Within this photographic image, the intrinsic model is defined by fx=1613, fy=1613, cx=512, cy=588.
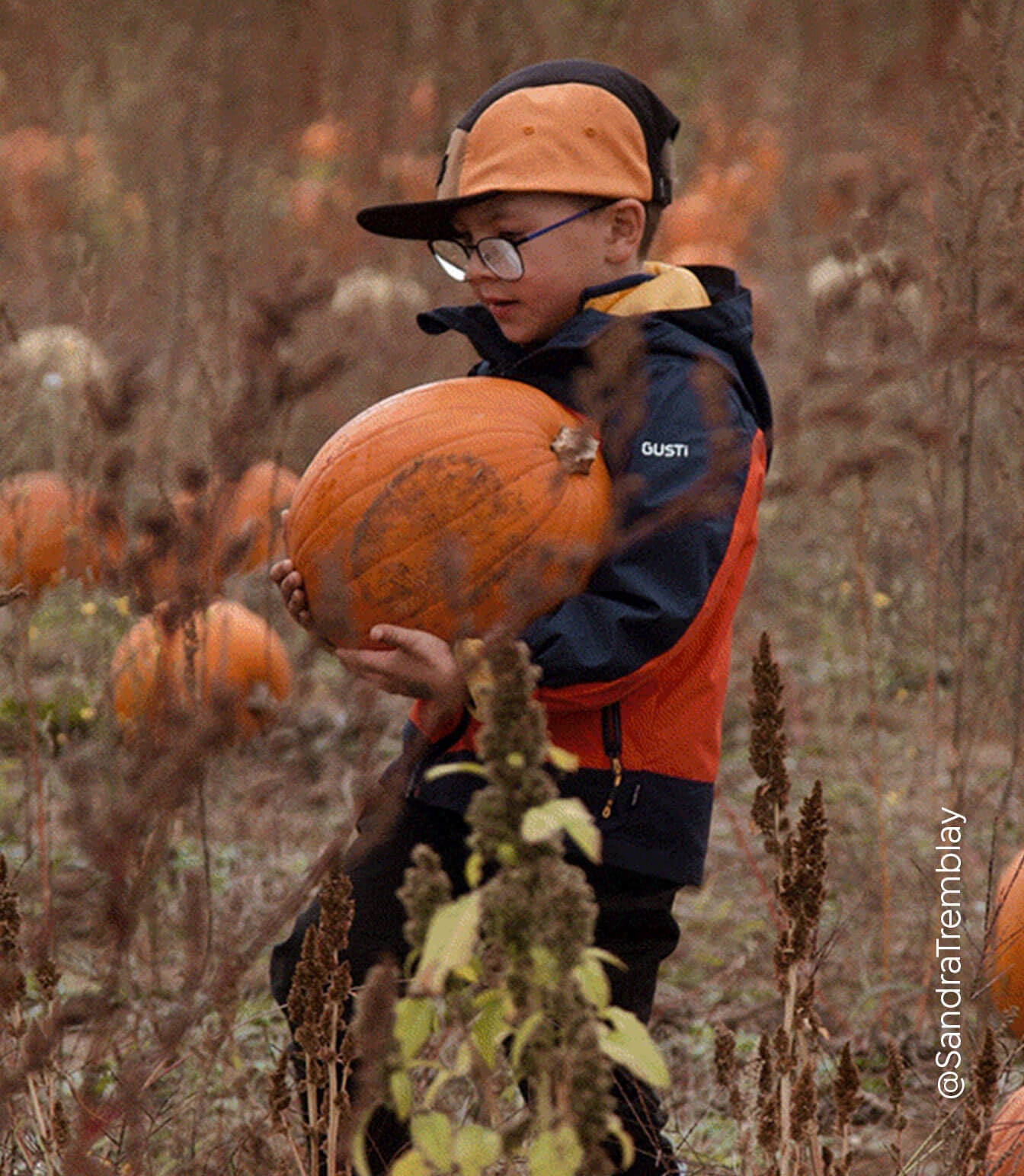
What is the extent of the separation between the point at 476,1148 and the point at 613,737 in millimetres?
1026

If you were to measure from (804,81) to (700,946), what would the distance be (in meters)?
9.72

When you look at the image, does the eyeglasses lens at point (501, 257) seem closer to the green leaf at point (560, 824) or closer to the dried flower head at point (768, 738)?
the dried flower head at point (768, 738)

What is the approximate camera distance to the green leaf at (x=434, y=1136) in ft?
3.92

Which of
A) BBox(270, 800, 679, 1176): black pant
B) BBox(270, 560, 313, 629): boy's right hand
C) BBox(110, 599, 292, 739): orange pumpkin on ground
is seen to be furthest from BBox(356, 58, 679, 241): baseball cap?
BBox(110, 599, 292, 739): orange pumpkin on ground

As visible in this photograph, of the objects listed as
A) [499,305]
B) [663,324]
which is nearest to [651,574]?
[663,324]

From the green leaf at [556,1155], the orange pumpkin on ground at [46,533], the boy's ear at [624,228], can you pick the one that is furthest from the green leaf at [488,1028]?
the orange pumpkin on ground at [46,533]

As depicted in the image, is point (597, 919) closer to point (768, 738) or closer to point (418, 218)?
point (768, 738)

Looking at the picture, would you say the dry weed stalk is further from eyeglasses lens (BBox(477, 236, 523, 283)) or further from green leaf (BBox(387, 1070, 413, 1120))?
eyeglasses lens (BBox(477, 236, 523, 283))

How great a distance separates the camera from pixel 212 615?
441 cm

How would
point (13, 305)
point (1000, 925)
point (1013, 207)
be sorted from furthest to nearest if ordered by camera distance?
1. point (13, 305)
2. point (1000, 925)
3. point (1013, 207)

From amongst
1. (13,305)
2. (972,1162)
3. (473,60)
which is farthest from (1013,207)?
(13,305)

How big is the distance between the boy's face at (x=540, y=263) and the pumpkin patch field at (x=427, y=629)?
0.04 m

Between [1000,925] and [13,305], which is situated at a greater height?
[13,305]

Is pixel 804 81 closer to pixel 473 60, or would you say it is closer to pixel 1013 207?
pixel 473 60
